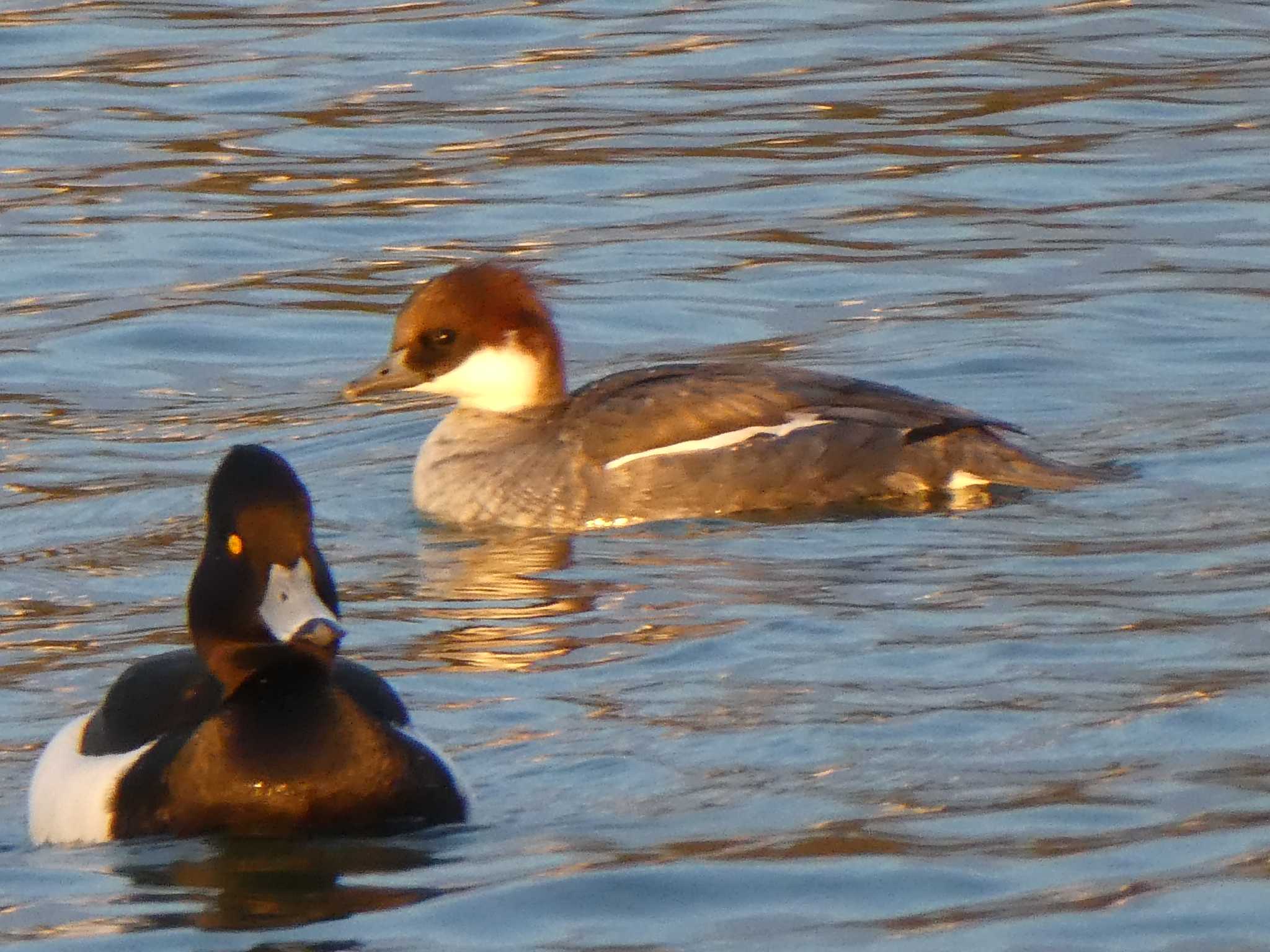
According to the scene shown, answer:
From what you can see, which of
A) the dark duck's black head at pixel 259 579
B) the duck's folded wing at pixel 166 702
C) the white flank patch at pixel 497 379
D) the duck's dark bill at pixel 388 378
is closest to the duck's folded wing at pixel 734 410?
the white flank patch at pixel 497 379

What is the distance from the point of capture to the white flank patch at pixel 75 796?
280 inches

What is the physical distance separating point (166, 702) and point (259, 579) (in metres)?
0.62

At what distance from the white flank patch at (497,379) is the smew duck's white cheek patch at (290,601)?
4.70 meters

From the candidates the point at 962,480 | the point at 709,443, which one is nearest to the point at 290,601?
the point at 709,443

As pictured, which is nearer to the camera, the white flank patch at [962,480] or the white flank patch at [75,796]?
the white flank patch at [75,796]

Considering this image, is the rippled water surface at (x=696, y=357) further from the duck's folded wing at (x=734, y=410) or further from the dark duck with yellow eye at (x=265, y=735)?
the duck's folded wing at (x=734, y=410)

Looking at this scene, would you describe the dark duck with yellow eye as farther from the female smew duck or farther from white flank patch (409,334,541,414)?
white flank patch (409,334,541,414)

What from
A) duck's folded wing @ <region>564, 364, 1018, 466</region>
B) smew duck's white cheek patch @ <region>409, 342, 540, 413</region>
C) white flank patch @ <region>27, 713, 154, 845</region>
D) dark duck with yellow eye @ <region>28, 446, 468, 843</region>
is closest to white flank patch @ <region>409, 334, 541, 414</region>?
smew duck's white cheek patch @ <region>409, 342, 540, 413</region>

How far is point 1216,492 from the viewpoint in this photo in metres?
10.6

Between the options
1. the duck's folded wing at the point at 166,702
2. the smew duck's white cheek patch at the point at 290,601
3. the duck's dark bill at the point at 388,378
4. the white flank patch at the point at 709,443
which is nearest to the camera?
the smew duck's white cheek patch at the point at 290,601

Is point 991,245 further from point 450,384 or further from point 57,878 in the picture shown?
point 57,878

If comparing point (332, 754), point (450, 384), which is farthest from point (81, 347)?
point (332, 754)

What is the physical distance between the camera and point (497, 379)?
11.6 m

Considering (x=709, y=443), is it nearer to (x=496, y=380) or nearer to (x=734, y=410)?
(x=734, y=410)
